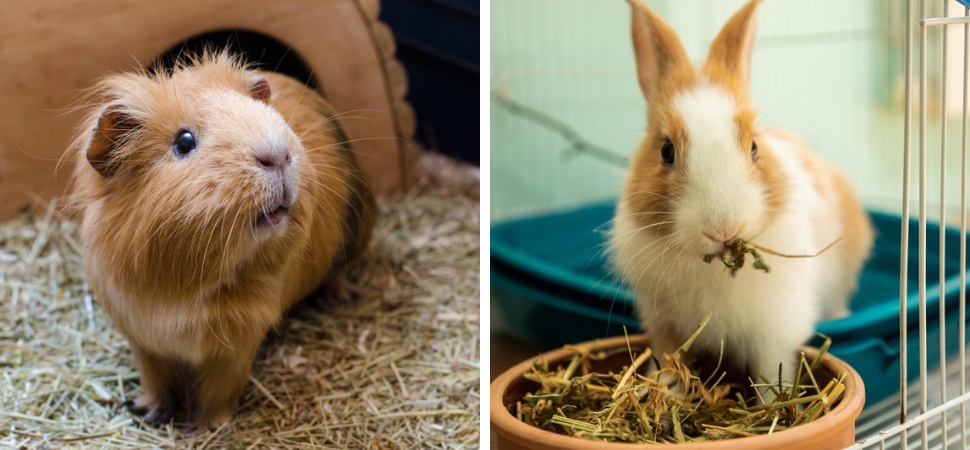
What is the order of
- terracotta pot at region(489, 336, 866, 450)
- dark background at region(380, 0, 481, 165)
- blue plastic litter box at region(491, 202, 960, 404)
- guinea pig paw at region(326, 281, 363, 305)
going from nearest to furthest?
terracotta pot at region(489, 336, 866, 450) → blue plastic litter box at region(491, 202, 960, 404) → guinea pig paw at region(326, 281, 363, 305) → dark background at region(380, 0, 481, 165)

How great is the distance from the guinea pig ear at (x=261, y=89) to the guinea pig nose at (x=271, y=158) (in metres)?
0.23

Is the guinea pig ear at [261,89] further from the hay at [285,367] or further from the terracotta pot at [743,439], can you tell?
the terracotta pot at [743,439]

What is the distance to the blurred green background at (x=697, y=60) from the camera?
137 cm

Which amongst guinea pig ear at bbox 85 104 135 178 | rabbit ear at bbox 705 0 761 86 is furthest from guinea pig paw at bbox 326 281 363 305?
rabbit ear at bbox 705 0 761 86

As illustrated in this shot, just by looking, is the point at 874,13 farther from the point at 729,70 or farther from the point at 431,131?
the point at 431,131

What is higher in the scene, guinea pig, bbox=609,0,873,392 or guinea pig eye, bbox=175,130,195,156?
guinea pig eye, bbox=175,130,195,156

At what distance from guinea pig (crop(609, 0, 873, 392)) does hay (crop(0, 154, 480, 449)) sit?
507 mm

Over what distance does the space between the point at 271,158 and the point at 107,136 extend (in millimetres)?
279

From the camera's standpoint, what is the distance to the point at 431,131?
2154 millimetres

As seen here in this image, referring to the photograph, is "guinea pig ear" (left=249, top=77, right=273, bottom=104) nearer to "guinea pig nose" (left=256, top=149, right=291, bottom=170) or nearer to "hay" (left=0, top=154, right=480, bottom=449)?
"guinea pig nose" (left=256, top=149, right=291, bottom=170)

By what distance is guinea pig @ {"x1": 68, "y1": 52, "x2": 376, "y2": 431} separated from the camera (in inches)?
41.1

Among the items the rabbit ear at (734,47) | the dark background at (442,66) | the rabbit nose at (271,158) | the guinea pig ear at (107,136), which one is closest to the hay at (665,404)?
the rabbit ear at (734,47)

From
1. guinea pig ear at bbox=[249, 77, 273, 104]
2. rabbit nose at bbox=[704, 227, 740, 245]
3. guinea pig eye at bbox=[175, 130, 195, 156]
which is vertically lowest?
rabbit nose at bbox=[704, 227, 740, 245]

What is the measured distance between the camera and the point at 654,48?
1104 mm
